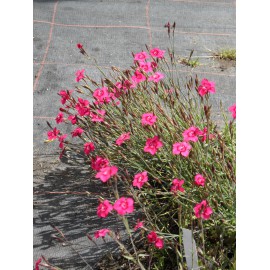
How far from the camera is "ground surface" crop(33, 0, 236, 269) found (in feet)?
8.55

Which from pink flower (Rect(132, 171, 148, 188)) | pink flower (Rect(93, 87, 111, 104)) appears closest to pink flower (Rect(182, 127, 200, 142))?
pink flower (Rect(132, 171, 148, 188))

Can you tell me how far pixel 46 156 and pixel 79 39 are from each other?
170 cm

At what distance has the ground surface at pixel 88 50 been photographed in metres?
2.61

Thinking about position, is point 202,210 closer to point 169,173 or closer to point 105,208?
point 105,208

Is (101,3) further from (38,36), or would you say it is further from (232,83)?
(232,83)

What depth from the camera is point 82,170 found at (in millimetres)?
2990

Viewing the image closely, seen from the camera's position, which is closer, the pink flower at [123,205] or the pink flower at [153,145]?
the pink flower at [123,205]

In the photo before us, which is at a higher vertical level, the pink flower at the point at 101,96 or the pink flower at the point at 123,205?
the pink flower at the point at 101,96

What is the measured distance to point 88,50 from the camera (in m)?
4.36

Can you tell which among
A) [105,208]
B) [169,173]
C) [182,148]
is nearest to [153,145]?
[182,148]

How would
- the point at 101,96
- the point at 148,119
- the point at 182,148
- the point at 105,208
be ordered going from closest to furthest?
the point at 105,208 → the point at 182,148 → the point at 148,119 → the point at 101,96

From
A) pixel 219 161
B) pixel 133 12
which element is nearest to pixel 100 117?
pixel 219 161

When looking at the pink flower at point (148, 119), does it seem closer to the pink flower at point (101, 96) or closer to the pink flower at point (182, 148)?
the pink flower at point (182, 148)

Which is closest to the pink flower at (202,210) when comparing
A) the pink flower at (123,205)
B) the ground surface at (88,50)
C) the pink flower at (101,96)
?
the pink flower at (123,205)
